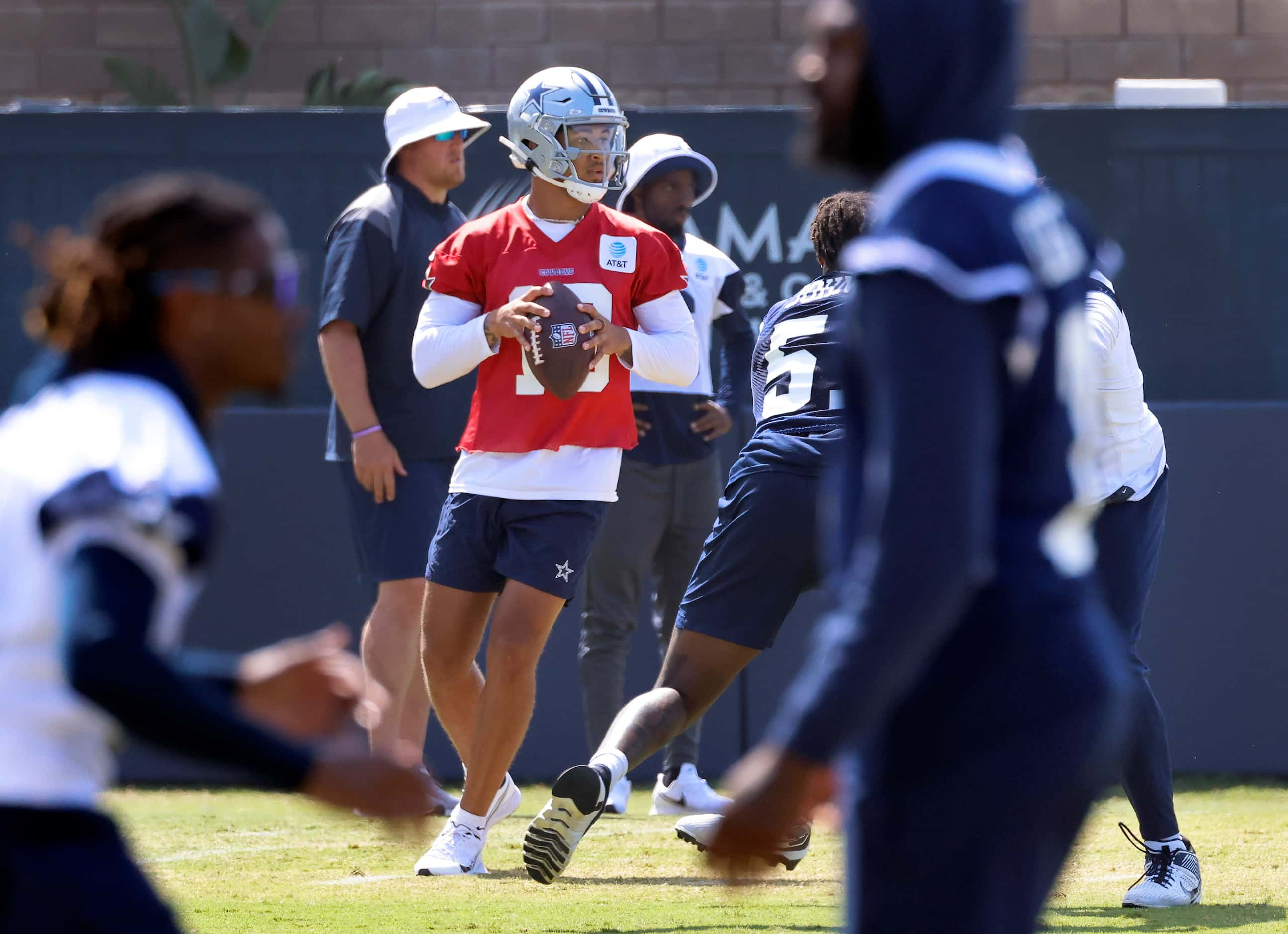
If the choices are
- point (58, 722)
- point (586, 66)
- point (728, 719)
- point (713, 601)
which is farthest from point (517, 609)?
point (586, 66)

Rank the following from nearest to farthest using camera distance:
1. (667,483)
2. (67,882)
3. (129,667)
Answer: (129,667) → (67,882) → (667,483)

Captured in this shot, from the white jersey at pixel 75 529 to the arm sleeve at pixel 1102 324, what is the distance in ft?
11.2

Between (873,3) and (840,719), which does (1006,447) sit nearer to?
(840,719)

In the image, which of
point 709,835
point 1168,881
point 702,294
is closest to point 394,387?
point 702,294

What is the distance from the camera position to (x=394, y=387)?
22.1 ft

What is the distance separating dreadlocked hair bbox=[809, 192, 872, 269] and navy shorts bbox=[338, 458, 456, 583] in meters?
1.88

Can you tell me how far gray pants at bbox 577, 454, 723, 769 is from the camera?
714 cm

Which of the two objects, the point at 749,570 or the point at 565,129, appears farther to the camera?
the point at 565,129

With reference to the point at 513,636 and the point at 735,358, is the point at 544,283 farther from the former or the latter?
the point at 735,358

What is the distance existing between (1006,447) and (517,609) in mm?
3424

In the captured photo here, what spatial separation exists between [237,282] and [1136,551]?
3.47m

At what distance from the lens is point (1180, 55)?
42.7 feet

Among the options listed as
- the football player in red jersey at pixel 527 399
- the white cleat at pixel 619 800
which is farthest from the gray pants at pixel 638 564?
the football player in red jersey at pixel 527 399

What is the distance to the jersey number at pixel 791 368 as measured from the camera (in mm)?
5273
